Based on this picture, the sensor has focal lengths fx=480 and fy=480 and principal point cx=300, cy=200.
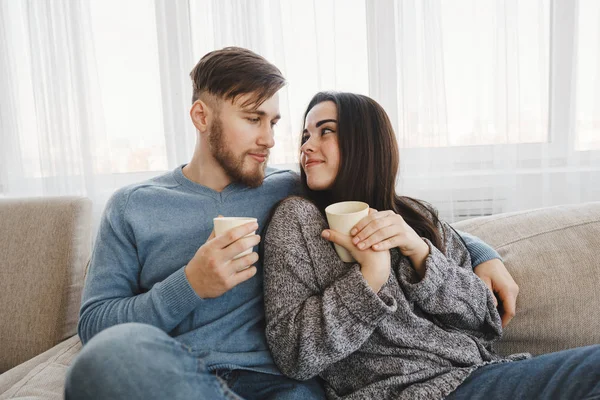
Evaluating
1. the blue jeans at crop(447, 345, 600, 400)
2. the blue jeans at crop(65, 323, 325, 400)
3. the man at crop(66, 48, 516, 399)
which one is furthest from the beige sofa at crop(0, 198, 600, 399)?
the blue jeans at crop(65, 323, 325, 400)

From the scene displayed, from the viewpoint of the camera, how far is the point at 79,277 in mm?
1464

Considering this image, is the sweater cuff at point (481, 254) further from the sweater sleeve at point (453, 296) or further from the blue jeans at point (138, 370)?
the blue jeans at point (138, 370)

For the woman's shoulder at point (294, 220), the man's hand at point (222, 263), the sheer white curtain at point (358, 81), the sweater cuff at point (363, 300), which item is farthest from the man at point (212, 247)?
the sheer white curtain at point (358, 81)

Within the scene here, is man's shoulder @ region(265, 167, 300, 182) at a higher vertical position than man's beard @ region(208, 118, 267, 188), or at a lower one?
lower

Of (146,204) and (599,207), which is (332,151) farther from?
(599,207)

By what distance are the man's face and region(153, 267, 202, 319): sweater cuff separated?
1.10 ft

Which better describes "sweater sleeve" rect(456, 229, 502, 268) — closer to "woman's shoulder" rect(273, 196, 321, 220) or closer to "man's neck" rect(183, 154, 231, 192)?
"woman's shoulder" rect(273, 196, 321, 220)

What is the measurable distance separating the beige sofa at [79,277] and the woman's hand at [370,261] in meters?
0.47

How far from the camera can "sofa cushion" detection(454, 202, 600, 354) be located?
1.25 meters

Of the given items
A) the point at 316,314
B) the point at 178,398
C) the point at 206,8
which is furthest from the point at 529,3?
the point at 178,398

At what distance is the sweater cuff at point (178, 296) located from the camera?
106 cm

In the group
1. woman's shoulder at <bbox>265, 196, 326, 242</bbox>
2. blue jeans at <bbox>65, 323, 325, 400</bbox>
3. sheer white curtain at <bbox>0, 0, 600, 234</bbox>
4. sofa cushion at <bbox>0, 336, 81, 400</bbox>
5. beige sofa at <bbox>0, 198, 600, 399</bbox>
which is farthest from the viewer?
sheer white curtain at <bbox>0, 0, 600, 234</bbox>

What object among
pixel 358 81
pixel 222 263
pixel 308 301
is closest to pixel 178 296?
pixel 222 263

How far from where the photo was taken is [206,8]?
2012mm
